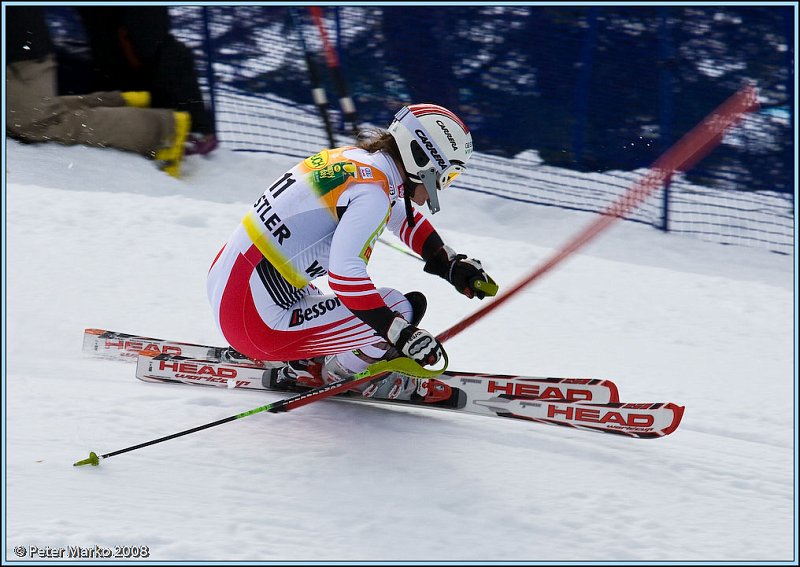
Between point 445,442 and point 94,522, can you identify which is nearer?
point 94,522

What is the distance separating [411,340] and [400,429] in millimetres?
630

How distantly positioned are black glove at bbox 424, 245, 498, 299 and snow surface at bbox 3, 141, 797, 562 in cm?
57

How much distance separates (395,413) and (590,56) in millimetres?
4413

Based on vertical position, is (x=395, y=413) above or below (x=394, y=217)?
below

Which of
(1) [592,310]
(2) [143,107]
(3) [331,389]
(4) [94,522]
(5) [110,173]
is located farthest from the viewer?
(2) [143,107]

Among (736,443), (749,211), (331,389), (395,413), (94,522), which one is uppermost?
(94,522)

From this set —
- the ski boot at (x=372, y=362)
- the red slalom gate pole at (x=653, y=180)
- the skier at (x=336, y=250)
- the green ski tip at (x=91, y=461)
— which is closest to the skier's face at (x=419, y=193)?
the skier at (x=336, y=250)

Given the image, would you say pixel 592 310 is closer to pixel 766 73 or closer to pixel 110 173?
pixel 766 73

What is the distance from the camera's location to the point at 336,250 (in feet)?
10.5

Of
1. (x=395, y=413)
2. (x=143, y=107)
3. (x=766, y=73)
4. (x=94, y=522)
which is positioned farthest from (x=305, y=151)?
(x=94, y=522)

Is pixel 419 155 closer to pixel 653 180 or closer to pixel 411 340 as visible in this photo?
pixel 411 340

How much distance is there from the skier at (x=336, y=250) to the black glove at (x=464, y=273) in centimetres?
33

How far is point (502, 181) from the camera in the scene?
7566 millimetres

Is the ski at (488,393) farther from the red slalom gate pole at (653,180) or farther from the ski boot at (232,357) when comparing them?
the red slalom gate pole at (653,180)
